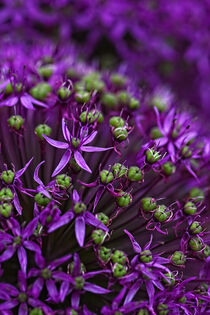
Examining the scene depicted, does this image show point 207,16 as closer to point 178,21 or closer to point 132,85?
point 178,21

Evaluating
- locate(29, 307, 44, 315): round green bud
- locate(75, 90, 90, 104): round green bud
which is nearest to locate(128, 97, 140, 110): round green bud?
locate(75, 90, 90, 104): round green bud

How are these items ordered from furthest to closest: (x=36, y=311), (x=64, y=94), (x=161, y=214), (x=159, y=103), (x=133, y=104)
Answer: (x=159, y=103)
(x=133, y=104)
(x=64, y=94)
(x=161, y=214)
(x=36, y=311)

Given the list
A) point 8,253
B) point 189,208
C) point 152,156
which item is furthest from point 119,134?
point 8,253

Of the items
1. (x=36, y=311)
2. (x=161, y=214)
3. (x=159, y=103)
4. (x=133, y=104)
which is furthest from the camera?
(x=159, y=103)

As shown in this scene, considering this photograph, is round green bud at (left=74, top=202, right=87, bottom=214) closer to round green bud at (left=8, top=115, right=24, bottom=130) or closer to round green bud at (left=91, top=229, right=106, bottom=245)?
round green bud at (left=91, top=229, right=106, bottom=245)

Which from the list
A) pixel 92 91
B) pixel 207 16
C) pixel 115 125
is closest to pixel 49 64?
pixel 92 91

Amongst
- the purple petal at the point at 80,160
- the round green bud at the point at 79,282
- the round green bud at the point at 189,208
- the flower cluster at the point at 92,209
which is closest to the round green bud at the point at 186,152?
the flower cluster at the point at 92,209

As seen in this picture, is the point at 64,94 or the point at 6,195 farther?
the point at 64,94

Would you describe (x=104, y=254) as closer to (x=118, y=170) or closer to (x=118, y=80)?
(x=118, y=170)
